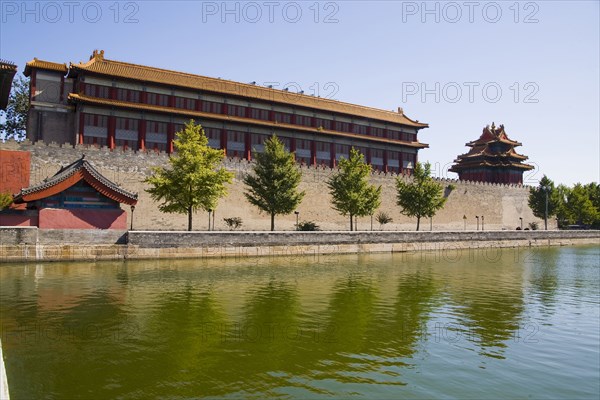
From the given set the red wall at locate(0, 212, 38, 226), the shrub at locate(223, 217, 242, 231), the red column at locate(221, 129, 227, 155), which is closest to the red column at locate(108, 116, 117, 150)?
the red column at locate(221, 129, 227, 155)

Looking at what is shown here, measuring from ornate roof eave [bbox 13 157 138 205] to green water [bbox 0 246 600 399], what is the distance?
5.14m

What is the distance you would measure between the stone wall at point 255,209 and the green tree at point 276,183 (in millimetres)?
3420

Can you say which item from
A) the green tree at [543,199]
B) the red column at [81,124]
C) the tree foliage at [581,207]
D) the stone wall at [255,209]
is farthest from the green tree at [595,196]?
the red column at [81,124]

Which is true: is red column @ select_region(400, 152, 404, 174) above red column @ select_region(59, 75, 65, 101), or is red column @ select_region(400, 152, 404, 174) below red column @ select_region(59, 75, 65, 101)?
below

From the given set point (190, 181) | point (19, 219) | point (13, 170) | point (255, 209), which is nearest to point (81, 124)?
point (13, 170)

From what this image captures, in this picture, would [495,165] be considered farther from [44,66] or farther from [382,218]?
[44,66]

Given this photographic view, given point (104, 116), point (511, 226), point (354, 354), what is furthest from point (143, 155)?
point (511, 226)

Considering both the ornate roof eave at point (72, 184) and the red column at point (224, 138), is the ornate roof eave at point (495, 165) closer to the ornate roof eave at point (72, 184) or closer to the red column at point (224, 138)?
the red column at point (224, 138)

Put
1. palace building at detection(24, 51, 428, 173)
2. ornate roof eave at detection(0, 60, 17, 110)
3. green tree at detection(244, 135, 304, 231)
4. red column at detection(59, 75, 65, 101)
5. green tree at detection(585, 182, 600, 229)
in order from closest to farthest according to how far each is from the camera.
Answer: ornate roof eave at detection(0, 60, 17, 110)
green tree at detection(244, 135, 304, 231)
palace building at detection(24, 51, 428, 173)
red column at detection(59, 75, 65, 101)
green tree at detection(585, 182, 600, 229)

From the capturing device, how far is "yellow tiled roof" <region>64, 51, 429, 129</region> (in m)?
43.9

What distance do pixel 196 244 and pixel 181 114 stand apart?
19.6m

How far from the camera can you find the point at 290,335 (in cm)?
1232

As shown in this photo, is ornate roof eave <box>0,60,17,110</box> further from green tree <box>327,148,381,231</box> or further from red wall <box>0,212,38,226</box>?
green tree <box>327,148,381,231</box>

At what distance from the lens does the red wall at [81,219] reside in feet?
89.4
